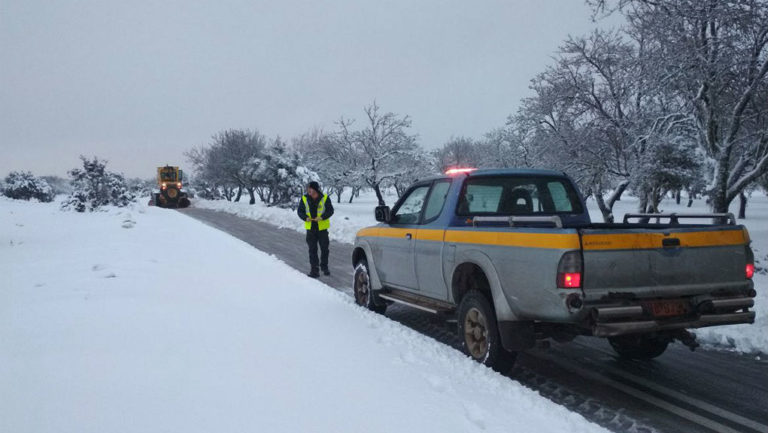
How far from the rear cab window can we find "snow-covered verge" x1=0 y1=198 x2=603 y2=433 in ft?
5.36

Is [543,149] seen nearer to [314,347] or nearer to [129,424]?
[314,347]

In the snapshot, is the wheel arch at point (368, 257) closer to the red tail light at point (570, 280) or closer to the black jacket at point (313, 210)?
the black jacket at point (313, 210)

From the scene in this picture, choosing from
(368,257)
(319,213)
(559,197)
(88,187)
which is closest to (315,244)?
→ (319,213)

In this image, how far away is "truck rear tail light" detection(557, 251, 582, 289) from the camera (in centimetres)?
373

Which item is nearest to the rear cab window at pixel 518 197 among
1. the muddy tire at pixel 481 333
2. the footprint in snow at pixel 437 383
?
the muddy tire at pixel 481 333

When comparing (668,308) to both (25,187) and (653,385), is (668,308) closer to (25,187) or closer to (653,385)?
(653,385)

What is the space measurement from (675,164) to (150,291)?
24776 millimetres

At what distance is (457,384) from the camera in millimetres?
4223

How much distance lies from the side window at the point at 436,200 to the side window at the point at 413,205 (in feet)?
0.52

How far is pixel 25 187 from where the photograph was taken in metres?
51.9

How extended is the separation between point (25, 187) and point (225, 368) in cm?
6040

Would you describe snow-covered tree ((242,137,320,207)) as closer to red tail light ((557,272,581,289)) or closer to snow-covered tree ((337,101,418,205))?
snow-covered tree ((337,101,418,205))

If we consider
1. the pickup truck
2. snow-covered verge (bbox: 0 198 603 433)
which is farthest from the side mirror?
snow-covered verge (bbox: 0 198 603 433)

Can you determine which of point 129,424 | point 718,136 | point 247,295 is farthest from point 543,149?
point 129,424
